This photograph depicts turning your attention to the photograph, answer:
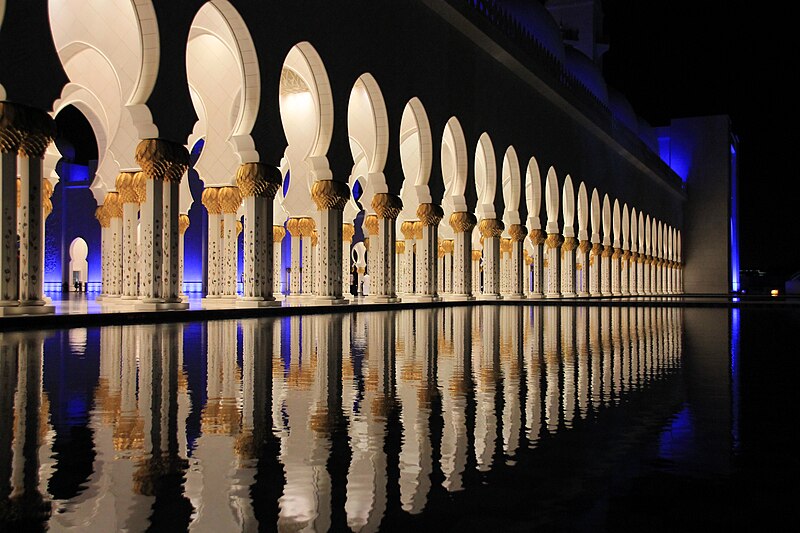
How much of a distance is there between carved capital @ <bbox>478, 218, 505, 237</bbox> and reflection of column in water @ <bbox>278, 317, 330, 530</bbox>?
13465mm

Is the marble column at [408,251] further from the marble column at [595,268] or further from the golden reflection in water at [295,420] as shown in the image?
the golden reflection in water at [295,420]

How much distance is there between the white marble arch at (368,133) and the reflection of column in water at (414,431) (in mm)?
8458

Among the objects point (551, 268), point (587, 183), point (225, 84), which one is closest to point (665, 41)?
point (587, 183)

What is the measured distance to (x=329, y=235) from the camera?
1073cm

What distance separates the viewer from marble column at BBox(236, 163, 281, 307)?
361 inches

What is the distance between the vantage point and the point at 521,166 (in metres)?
17.5

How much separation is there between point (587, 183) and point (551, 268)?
3.87 metres

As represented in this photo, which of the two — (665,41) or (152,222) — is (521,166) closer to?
(152,222)

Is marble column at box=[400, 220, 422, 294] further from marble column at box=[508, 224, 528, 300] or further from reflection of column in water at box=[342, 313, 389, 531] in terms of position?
reflection of column in water at box=[342, 313, 389, 531]

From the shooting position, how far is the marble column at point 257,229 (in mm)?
9180

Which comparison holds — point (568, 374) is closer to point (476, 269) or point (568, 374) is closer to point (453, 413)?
point (453, 413)

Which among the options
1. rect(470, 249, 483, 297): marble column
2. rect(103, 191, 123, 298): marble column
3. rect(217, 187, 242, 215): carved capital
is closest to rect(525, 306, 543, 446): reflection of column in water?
rect(217, 187, 242, 215): carved capital

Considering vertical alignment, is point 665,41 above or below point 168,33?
above

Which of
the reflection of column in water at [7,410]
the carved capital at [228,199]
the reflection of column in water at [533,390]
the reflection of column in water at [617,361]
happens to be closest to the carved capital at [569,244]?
the carved capital at [228,199]
